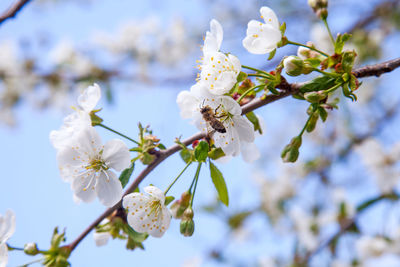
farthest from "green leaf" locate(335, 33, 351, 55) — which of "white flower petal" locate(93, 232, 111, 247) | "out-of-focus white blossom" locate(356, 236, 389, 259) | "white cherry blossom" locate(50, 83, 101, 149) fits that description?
"out-of-focus white blossom" locate(356, 236, 389, 259)

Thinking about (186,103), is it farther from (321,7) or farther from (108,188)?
(321,7)

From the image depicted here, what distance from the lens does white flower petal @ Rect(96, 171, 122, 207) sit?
3.41 ft

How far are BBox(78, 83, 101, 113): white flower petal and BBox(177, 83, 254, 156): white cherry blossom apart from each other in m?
0.26

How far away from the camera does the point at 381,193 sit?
265 cm

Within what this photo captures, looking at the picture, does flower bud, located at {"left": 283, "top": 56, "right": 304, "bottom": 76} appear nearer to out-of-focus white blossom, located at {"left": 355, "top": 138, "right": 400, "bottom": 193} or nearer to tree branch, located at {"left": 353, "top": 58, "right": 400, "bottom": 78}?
tree branch, located at {"left": 353, "top": 58, "right": 400, "bottom": 78}

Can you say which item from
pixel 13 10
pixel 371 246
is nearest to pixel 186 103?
pixel 13 10

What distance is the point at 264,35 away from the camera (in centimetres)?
108

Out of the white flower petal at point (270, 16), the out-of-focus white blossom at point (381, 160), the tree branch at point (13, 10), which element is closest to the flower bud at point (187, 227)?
the white flower petal at point (270, 16)

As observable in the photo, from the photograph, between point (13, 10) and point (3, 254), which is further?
point (13, 10)

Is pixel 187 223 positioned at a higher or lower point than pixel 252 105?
lower

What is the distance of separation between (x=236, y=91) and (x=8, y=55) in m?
3.99

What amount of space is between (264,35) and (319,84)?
213 mm

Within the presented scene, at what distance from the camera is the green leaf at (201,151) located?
3.22 feet

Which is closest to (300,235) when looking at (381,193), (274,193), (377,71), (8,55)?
(274,193)
